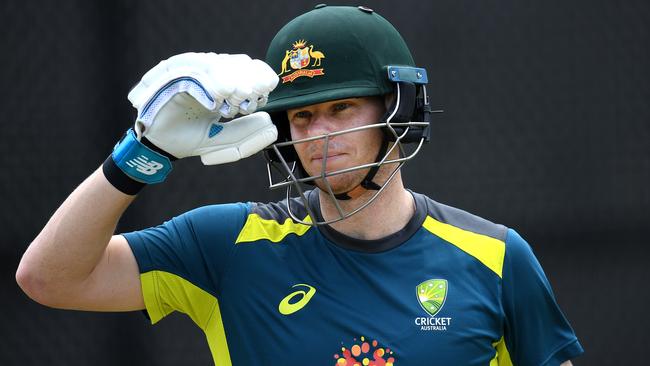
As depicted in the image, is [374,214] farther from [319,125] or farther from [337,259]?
[319,125]

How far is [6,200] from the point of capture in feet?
10.6

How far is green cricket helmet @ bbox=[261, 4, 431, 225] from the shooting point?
2.42 metres

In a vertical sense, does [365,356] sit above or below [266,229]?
below

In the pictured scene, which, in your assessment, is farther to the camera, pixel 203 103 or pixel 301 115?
pixel 301 115

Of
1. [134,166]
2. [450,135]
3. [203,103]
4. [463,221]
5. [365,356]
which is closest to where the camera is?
[203,103]

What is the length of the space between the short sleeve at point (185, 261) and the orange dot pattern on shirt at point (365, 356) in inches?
13.7

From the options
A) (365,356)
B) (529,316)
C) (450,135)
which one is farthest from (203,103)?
(450,135)

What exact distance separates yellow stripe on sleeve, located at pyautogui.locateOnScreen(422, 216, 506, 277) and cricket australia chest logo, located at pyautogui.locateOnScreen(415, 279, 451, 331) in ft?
0.36

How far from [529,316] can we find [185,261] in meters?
0.82

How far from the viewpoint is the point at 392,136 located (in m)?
2.44

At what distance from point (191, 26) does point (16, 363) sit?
1.21 m

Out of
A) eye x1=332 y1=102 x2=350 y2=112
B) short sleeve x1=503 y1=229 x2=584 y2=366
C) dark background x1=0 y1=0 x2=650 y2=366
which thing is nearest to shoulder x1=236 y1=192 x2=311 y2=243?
eye x1=332 y1=102 x2=350 y2=112

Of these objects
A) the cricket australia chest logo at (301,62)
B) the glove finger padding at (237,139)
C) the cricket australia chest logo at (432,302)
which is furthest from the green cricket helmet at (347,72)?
the cricket australia chest logo at (432,302)

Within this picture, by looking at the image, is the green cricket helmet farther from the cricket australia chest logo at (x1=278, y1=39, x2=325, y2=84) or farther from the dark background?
the dark background
